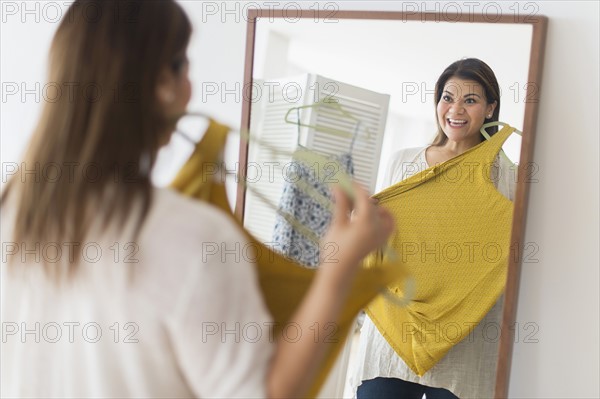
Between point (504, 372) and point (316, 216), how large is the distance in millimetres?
434

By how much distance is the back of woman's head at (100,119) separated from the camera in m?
0.79

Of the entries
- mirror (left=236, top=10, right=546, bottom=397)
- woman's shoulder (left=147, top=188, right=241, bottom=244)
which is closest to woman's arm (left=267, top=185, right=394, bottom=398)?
woman's shoulder (left=147, top=188, right=241, bottom=244)

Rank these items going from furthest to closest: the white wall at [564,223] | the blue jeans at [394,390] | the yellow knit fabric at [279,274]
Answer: the blue jeans at [394,390], the white wall at [564,223], the yellow knit fabric at [279,274]

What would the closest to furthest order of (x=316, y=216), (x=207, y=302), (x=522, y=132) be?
1. (x=207, y=302)
2. (x=522, y=132)
3. (x=316, y=216)

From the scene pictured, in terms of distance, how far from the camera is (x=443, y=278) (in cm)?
133

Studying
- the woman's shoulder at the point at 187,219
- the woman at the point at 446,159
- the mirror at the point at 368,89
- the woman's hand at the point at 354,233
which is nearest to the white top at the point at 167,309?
the woman's shoulder at the point at 187,219

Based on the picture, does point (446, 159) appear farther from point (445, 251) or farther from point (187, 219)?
point (187, 219)

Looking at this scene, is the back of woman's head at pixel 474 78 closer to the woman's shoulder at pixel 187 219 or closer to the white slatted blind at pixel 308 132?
the white slatted blind at pixel 308 132

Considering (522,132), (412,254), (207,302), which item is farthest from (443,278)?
(207,302)

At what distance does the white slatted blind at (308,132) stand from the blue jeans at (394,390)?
0.34 metres

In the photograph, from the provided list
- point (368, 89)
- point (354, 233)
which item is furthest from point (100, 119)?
point (368, 89)

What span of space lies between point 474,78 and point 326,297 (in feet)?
2.12

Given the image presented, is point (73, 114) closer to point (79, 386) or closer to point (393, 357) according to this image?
point (79, 386)

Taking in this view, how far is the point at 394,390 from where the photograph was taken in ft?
4.52
